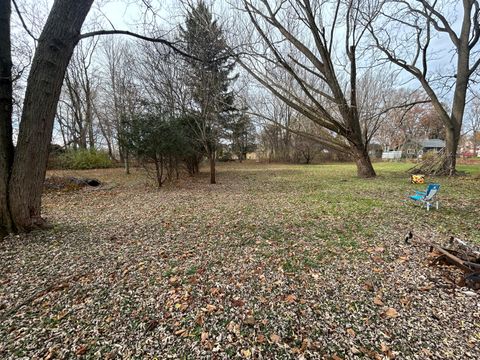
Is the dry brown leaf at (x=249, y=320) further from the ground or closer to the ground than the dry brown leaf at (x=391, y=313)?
closer to the ground

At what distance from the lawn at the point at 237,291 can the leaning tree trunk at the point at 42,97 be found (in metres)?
0.88

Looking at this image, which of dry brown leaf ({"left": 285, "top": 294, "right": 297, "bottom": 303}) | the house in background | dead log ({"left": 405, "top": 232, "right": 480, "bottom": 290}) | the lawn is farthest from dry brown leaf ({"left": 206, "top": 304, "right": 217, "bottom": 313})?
the house in background

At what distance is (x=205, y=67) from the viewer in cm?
783

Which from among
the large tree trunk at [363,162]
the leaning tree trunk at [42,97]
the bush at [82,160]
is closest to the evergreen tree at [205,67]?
the leaning tree trunk at [42,97]

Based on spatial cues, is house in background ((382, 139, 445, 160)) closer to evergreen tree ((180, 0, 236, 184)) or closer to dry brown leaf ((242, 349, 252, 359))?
evergreen tree ((180, 0, 236, 184))

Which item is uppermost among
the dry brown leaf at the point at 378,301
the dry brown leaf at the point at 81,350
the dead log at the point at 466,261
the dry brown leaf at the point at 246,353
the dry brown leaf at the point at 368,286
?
the dead log at the point at 466,261

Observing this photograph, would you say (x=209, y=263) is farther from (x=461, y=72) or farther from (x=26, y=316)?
(x=461, y=72)

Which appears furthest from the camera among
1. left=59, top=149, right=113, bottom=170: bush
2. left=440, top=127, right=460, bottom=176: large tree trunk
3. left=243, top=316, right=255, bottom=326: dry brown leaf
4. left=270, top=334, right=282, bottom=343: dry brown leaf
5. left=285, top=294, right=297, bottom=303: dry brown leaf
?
left=59, top=149, right=113, bottom=170: bush

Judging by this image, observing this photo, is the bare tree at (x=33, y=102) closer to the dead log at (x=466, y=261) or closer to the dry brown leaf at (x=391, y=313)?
the dry brown leaf at (x=391, y=313)

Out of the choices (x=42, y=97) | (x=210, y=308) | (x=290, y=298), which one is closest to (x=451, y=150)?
(x=290, y=298)

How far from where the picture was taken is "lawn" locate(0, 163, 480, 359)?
154 cm

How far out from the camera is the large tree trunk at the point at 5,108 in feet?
10.1

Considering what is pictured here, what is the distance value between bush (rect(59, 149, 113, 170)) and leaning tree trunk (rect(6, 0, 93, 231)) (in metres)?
14.4

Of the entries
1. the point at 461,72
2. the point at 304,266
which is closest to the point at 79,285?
the point at 304,266
